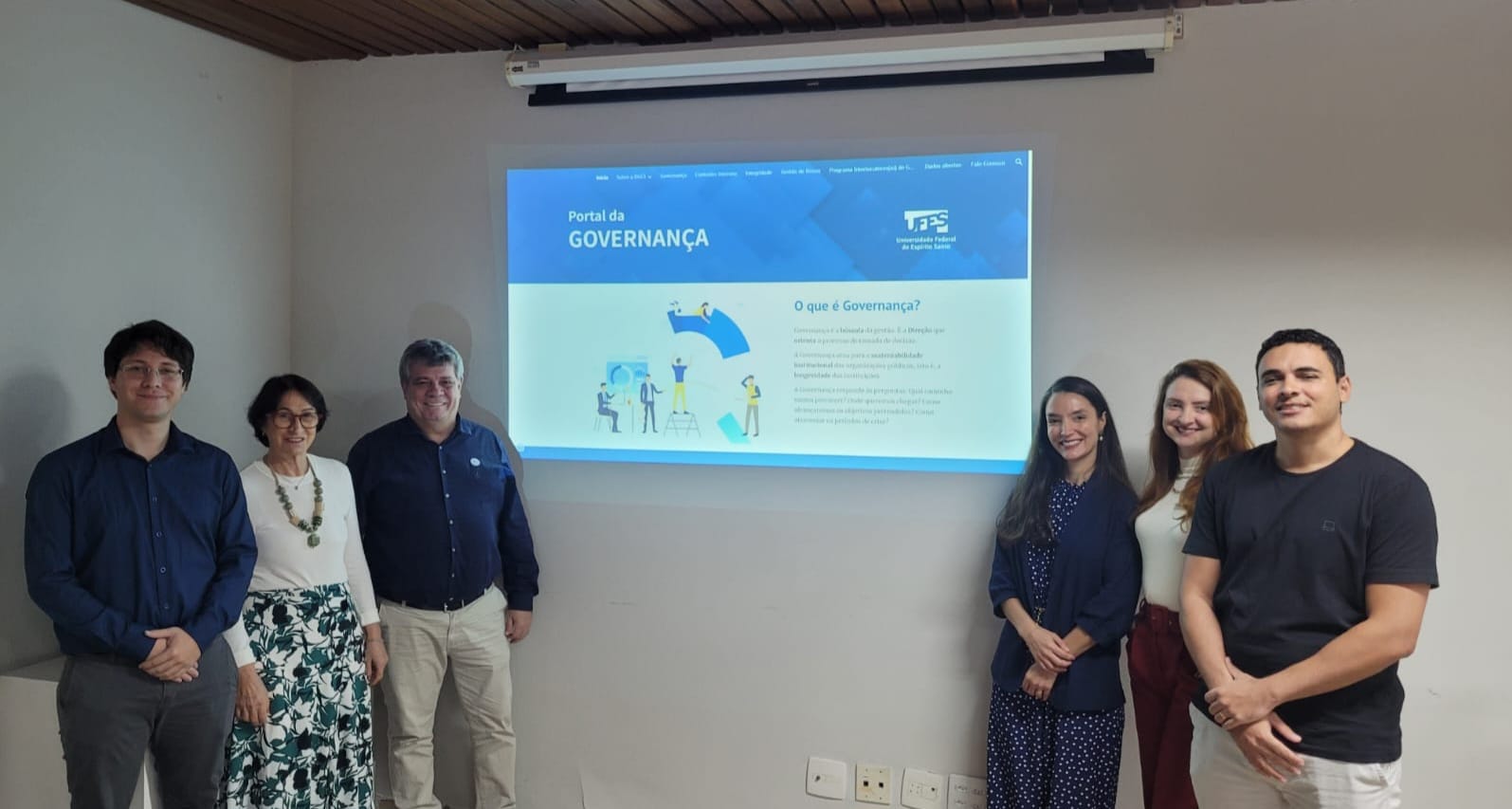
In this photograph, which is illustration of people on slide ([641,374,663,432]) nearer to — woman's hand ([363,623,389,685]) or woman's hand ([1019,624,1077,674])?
woman's hand ([363,623,389,685])

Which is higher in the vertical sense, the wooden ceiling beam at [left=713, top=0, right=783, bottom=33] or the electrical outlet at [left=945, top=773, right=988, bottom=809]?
the wooden ceiling beam at [left=713, top=0, right=783, bottom=33]

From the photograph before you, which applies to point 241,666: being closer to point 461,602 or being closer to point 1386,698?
point 461,602

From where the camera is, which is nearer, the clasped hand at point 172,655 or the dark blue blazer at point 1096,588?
the clasped hand at point 172,655

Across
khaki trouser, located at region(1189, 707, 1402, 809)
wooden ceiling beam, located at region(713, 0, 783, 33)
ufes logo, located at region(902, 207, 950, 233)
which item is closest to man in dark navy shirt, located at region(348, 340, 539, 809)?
wooden ceiling beam, located at region(713, 0, 783, 33)

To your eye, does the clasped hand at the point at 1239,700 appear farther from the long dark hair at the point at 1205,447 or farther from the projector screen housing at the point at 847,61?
the projector screen housing at the point at 847,61

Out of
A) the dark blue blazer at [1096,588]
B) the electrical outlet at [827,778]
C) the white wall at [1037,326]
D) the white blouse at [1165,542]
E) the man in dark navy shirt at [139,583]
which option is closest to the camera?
the man in dark navy shirt at [139,583]

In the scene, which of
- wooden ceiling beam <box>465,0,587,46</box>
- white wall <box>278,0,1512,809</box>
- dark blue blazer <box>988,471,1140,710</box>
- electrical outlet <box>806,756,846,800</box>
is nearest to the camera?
dark blue blazer <box>988,471,1140,710</box>

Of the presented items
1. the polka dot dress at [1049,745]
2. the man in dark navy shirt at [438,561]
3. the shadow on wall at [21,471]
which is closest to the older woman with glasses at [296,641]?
the man in dark navy shirt at [438,561]

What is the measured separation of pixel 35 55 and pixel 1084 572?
A: 304cm

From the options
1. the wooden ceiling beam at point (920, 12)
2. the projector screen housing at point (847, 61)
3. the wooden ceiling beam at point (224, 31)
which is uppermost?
the wooden ceiling beam at point (224, 31)

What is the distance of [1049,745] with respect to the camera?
2.74 metres

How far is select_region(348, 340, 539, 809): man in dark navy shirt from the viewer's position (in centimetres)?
310

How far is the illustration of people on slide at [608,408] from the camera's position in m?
3.34

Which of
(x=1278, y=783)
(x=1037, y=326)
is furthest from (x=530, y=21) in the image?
(x=1278, y=783)
